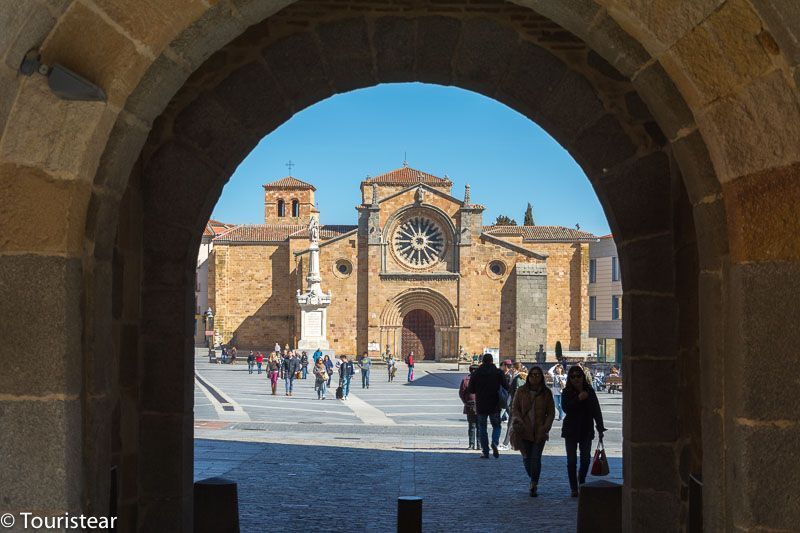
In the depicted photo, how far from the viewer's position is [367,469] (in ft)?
35.8

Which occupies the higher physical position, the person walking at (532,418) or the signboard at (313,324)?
the signboard at (313,324)

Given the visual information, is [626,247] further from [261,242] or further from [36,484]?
[261,242]

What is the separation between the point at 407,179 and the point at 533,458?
55107 millimetres

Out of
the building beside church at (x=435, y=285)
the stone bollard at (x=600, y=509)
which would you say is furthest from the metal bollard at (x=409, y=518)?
the building beside church at (x=435, y=285)

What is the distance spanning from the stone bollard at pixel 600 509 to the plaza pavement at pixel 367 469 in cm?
80

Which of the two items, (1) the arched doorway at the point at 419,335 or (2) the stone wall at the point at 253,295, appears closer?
(1) the arched doorway at the point at 419,335

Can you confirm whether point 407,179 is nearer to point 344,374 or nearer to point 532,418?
point 344,374

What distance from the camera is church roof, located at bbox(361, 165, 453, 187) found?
206 ft

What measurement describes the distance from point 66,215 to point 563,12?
1.79 metres

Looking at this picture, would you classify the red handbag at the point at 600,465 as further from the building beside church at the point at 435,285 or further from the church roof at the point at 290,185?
the church roof at the point at 290,185

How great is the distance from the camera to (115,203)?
361 cm

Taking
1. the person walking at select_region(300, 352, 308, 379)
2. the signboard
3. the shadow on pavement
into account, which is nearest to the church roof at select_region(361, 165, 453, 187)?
the signboard

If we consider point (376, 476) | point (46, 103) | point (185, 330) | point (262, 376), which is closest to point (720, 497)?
point (46, 103)

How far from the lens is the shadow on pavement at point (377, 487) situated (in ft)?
24.9
